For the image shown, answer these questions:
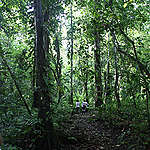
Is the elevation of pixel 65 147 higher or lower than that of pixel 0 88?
lower

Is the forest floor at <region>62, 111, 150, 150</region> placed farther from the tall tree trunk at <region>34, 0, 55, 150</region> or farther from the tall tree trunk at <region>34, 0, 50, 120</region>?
the tall tree trunk at <region>34, 0, 50, 120</region>

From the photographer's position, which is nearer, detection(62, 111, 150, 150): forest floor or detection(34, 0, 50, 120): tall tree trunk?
detection(62, 111, 150, 150): forest floor

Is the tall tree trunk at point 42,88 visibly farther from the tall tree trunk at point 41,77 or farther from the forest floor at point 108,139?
the forest floor at point 108,139

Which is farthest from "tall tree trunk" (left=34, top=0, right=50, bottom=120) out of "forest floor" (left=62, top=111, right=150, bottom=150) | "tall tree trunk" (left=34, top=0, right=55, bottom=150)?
"forest floor" (left=62, top=111, right=150, bottom=150)

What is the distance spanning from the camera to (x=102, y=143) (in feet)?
19.9

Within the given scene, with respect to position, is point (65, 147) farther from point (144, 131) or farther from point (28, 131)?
point (144, 131)

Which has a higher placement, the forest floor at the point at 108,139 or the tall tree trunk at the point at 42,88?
the tall tree trunk at the point at 42,88

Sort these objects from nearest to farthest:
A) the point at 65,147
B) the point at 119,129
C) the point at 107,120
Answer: the point at 65,147 → the point at 119,129 → the point at 107,120

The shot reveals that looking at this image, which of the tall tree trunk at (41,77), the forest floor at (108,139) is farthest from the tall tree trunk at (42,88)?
the forest floor at (108,139)

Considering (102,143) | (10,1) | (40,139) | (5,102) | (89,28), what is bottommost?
(102,143)

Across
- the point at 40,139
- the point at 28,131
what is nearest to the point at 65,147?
the point at 40,139

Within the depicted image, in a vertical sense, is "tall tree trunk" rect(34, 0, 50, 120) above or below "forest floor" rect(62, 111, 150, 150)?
above

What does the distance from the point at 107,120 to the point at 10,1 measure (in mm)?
7940

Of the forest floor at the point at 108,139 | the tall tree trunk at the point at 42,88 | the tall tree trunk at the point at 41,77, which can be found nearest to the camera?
the forest floor at the point at 108,139
